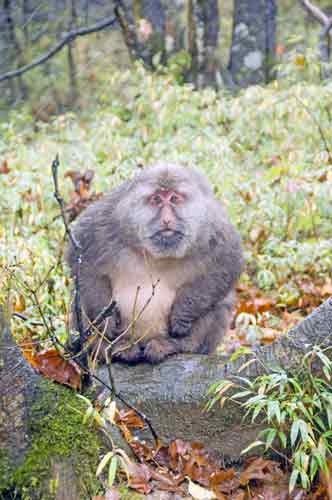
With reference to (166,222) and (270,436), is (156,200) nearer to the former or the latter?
(166,222)

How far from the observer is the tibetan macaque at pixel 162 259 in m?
4.44

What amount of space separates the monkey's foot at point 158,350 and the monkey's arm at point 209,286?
0.45ft

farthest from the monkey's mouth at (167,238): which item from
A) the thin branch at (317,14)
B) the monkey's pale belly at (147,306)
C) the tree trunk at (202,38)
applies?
the tree trunk at (202,38)

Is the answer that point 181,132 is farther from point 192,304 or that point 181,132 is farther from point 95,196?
point 192,304

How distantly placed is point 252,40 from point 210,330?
668cm

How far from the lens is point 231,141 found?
7.55 metres

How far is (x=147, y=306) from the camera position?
457cm

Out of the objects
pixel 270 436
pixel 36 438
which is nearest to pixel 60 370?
pixel 36 438

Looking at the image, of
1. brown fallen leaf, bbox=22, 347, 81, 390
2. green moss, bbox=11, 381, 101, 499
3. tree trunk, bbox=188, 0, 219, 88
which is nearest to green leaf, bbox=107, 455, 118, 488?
green moss, bbox=11, 381, 101, 499

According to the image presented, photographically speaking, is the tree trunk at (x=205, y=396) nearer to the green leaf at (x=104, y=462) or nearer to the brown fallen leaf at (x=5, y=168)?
the green leaf at (x=104, y=462)

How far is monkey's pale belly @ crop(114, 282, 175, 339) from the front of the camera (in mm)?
4578

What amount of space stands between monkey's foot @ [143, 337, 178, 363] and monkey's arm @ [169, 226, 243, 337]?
14cm

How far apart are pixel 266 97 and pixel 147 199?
3399 millimetres

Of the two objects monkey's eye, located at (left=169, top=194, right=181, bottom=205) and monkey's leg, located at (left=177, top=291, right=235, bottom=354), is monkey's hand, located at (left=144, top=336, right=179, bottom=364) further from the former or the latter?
monkey's eye, located at (left=169, top=194, right=181, bottom=205)
